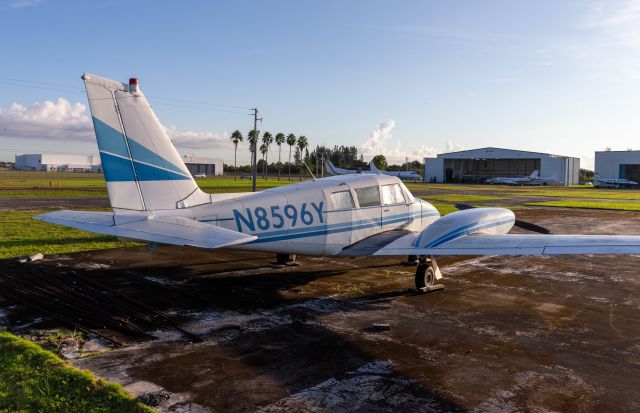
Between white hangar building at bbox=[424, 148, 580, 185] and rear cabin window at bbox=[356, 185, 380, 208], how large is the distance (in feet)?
374

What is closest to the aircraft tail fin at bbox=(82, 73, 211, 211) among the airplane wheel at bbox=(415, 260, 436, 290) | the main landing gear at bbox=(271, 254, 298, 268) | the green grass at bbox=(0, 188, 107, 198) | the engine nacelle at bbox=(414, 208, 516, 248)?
the main landing gear at bbox=(271, 254, 298, 268)

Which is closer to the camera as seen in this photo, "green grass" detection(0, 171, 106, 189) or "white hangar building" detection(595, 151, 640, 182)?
"green grass" detection(0, 171, 106, 189)

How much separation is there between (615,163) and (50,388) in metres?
132

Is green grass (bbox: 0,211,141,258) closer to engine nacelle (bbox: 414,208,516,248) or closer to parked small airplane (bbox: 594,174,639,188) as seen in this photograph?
engine nacelle (bbox: 414,208,516,248)

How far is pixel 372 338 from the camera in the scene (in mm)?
8844

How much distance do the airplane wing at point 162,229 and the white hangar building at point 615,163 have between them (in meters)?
127

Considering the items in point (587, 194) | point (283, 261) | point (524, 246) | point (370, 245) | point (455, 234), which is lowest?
point (283, 261)

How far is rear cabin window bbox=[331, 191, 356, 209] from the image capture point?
12.4 metres

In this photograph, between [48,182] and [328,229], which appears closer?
[328,229]

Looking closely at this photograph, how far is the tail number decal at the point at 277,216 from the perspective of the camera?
1114cm

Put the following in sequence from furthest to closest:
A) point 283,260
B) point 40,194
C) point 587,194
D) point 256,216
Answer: point 587,194 → point 40,194 → point 283,260 → point 256,216

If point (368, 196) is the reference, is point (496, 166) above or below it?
above

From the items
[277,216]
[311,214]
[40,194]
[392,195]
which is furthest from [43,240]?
[40,194]

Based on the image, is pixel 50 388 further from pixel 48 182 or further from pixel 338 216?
pixel 48 182
